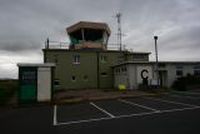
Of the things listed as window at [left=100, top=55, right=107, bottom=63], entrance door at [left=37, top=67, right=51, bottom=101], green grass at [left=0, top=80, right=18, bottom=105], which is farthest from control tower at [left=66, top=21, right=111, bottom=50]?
entrance door at [left=37, top=67, right=51, bottom=101]

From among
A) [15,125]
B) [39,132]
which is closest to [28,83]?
[15,125]

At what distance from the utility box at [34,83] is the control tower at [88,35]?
13527mm

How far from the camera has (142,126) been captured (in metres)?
6.29

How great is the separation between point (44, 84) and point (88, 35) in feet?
53.2

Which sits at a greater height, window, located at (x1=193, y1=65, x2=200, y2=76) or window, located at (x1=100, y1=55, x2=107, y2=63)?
window, located at (x1=100, y1=55, x2=107, y2=63)

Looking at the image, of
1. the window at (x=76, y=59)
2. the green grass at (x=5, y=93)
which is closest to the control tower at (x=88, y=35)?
the window at (x=76, y=59)

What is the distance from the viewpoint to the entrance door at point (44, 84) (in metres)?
13.8

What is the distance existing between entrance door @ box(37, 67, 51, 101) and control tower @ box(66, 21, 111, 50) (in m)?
13.4

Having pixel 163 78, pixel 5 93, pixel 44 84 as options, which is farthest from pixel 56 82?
pixel 163 78

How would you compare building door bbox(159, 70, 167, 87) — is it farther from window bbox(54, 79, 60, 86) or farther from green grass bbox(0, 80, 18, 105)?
green grass bbox(0, 80, 18, 105)

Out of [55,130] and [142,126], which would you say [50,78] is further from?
[142,126]

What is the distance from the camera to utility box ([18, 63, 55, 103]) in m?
13.4

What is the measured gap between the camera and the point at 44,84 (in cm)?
1388

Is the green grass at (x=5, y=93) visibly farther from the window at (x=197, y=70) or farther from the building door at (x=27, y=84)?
the window at (x=197, y=70)
